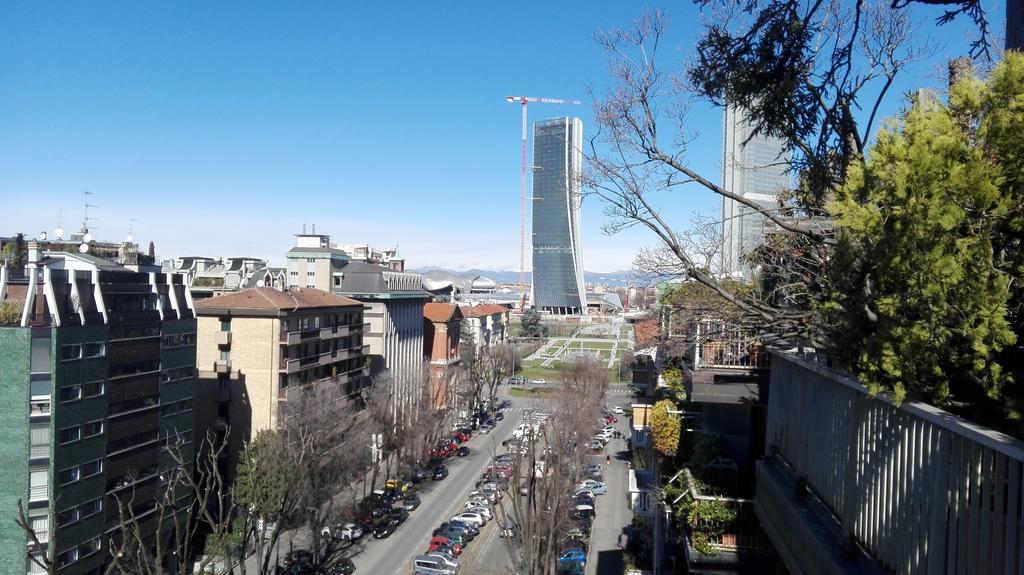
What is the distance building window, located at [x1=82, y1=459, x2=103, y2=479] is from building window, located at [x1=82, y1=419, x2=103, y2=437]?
54 cm

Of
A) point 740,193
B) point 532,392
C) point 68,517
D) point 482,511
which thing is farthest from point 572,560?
point 532,392

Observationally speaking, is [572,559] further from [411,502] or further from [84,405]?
[84,405]

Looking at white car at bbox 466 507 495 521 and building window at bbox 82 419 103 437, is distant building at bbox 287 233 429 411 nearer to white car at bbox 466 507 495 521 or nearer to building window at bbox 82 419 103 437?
white car at bbox 466 507 495 521

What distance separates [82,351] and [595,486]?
17143 mm

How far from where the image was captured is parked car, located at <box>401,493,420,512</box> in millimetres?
24219

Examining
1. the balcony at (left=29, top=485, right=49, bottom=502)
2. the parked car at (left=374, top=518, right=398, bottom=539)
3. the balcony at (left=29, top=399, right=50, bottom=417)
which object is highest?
the balcony at (left=29, top=399, right=50, bottom=417)

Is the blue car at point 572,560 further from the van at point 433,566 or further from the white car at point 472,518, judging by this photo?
the white car at point 472,518

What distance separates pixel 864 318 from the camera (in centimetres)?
348

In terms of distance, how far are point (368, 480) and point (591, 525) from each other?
922 cm

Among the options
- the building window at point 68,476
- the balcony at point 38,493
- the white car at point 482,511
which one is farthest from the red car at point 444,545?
the balcony at point 38,493

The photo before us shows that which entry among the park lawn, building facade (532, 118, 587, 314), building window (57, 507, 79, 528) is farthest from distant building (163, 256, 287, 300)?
building facade (532, 118, 587, 314)

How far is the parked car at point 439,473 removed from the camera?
1112 inches

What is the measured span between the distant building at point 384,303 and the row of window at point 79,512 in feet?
47.5

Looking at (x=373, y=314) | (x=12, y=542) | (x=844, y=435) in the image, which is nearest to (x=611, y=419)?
(x=373, y=314)
